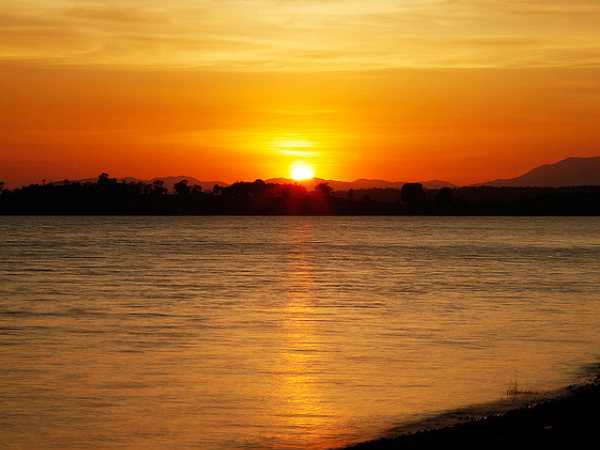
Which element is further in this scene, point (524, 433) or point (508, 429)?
point (508, 429)

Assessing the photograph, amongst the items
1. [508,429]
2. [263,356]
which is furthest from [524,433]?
[263,356]

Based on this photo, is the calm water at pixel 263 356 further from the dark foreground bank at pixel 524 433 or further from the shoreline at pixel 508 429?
the dark foreground bank at pixel 524 433

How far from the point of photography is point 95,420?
16.6 m

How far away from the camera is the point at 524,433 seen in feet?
43.6

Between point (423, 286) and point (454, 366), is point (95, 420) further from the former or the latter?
point (423, 286)

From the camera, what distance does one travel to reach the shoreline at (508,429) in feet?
41.7

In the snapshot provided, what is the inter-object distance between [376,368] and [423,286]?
30.4 metres

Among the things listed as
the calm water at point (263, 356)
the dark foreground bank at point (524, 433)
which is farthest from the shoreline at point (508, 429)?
the calm water at point (263, 356)

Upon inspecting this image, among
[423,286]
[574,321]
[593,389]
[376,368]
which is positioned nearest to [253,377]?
[376,368]

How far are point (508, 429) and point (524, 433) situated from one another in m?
0.39

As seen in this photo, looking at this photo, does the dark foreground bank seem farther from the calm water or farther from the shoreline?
the calm water

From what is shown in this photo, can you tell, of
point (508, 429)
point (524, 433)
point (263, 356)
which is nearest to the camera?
point (524, 433)

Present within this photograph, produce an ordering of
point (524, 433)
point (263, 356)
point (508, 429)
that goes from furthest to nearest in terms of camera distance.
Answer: point (263, 356) < point (508, 429) < point (524, 433)

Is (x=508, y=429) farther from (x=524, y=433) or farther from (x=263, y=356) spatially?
(x=263, y=356)
